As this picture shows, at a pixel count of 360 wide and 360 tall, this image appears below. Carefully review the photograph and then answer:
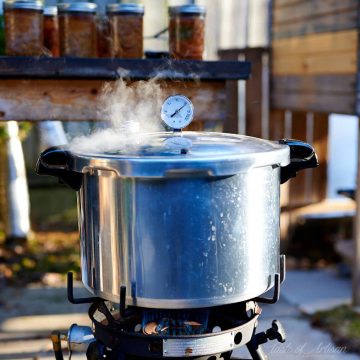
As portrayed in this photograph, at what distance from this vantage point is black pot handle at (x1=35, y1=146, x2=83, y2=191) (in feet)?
7.36

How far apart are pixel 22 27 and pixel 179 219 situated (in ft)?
6.04

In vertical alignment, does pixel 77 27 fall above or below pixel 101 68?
above

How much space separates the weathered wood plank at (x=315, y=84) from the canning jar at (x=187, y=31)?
175 centimetres

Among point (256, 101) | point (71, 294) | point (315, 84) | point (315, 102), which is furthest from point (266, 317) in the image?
point (71, 294)

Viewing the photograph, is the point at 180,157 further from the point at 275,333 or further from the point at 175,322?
the point at 275,333

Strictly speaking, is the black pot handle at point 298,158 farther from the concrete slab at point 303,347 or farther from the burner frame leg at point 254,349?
the concrete slab at point 303,347

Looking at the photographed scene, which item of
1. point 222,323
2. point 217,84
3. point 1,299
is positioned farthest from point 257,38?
point 222,323

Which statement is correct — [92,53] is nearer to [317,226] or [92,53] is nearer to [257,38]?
[257,38]

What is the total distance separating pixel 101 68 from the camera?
3.37 m

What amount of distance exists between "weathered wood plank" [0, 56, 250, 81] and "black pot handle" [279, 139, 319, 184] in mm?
1127

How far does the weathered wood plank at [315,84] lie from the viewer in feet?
16.2

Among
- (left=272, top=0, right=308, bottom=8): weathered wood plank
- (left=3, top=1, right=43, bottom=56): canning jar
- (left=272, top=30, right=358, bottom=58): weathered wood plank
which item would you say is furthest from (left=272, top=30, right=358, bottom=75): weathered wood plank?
(left=3, top=1, right=43, bottom=56): canning jar

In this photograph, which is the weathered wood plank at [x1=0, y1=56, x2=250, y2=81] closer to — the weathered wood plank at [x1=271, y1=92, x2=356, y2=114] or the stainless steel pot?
the stainless steel pot

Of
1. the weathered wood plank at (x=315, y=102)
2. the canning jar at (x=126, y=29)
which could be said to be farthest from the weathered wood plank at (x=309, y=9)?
the canning jar at (x=126, y=29)
